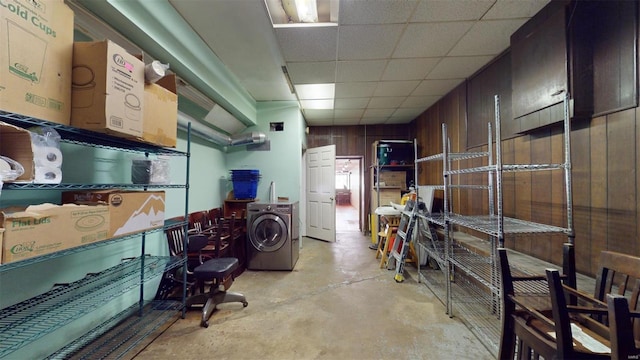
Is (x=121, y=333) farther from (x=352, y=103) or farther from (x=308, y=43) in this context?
(x=352, y=103)

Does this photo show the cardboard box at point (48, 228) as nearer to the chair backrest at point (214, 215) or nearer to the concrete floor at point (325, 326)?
the concrete floor at point (325, 326)

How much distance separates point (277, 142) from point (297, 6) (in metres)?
2.37

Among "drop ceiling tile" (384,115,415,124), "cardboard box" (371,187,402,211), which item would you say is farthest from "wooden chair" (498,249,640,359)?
"drop ceiling tile" (384,115,415,124)

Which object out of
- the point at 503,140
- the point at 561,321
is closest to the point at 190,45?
the point at 561,321

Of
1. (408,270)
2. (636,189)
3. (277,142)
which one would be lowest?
(408,270)

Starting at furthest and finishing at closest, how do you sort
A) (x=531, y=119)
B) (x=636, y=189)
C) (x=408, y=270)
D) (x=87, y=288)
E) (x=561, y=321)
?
1. (x=408, y=270)
2. (x=531, y=119)
3. (x=87, y=288)
4. (x=636, y=189)
5. (x=561, y=321)

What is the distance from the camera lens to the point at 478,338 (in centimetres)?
183

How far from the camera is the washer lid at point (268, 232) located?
3293 millimetres

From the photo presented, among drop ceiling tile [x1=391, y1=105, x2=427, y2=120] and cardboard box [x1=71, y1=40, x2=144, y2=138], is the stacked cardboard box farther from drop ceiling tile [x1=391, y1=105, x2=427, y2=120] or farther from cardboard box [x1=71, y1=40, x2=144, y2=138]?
drop ceiling tile [x1=391, y1=105, x2=427, y2=120]

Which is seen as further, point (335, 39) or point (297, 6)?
point (335, 39)

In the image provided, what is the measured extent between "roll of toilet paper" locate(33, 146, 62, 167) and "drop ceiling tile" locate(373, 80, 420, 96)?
10.9 feet

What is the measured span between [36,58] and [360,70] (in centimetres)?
277

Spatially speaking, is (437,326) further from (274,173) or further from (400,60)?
(274,173)

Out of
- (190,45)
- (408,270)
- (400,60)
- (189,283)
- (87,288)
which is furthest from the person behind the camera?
(408,270)
